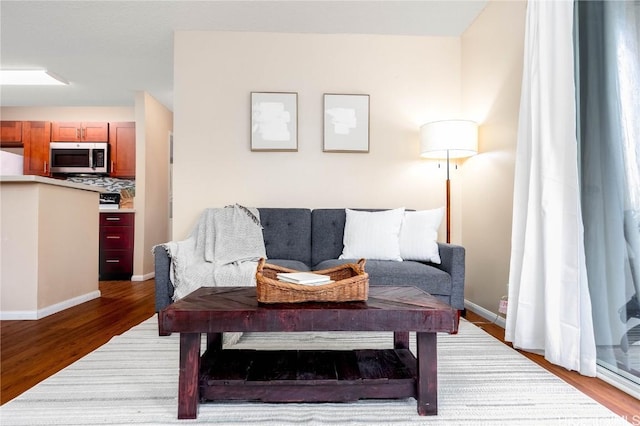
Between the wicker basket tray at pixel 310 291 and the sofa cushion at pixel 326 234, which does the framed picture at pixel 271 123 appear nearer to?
the sofa cushion at pixel 326 234

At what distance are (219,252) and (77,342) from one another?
1.00 m

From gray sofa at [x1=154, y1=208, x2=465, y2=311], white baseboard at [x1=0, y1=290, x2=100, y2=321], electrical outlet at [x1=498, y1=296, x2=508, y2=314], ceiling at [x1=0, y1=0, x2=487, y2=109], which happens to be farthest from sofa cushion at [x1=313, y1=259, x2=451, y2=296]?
white baseboard at [x1=0, y1=290, x2=100, y2=321]

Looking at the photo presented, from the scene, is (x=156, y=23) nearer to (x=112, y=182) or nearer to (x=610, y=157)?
(x=112, y=182)

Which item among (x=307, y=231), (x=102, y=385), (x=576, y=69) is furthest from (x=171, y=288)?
(x=576, y=69)

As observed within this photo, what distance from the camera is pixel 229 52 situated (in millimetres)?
3490

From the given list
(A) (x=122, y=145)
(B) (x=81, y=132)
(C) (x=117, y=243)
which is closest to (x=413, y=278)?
(C) (x=117, y=243)

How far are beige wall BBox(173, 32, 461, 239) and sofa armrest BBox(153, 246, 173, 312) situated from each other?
3.24 feet

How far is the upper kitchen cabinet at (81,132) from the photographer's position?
552 cm

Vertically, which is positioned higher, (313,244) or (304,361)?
(313,244)

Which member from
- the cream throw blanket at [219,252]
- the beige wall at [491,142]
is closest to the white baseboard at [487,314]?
the beige wall at [491,142]

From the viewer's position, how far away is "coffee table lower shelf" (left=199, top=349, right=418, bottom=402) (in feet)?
4.64

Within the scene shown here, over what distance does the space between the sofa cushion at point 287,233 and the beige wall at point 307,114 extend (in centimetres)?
32

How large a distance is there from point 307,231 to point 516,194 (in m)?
1.56

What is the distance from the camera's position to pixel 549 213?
6.56 feet
